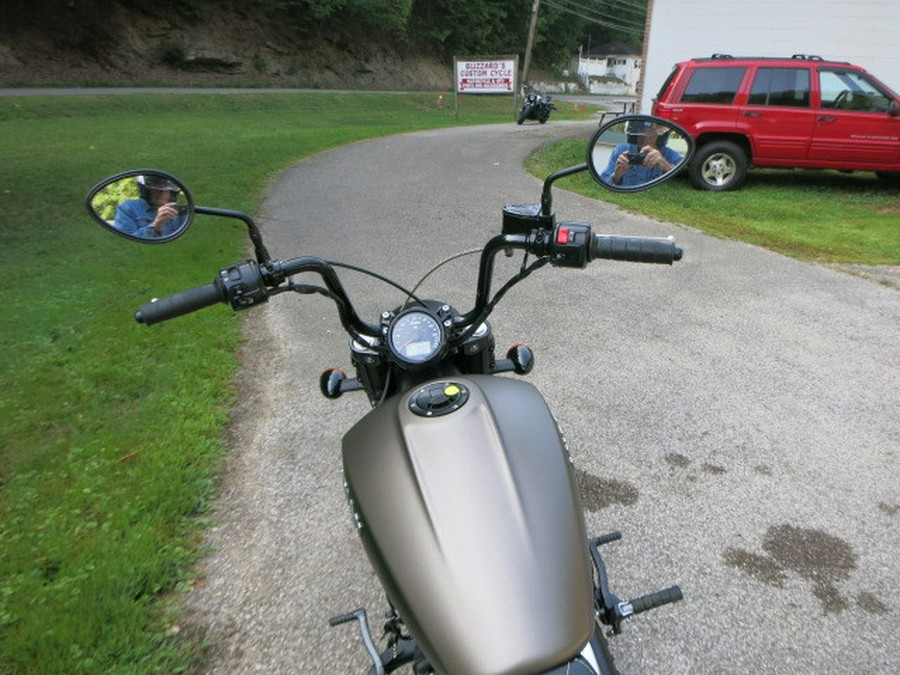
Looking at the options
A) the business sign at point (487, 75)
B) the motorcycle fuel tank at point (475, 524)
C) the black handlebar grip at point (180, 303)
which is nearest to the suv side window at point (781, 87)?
the motorcycle fuel tank at point (475, 524)

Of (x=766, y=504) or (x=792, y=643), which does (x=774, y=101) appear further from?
(x=792, y=643)

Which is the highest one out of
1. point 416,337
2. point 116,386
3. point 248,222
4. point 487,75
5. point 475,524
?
point 248,222

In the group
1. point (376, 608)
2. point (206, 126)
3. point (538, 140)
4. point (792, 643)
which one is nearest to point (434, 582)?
point (376, 608)

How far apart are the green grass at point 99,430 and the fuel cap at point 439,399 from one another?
145 cm

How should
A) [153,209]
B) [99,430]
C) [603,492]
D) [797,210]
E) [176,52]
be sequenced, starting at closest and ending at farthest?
[153,209], [603,492], [99,430], [797,210], [176,52]

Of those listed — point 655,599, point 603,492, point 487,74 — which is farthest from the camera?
point 487,74

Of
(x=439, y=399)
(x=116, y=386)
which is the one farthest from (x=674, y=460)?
(x=116, y=386)

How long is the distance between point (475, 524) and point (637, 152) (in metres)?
1.33

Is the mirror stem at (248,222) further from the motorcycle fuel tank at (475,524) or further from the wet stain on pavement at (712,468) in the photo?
the wet stain on pavement at (712,468)

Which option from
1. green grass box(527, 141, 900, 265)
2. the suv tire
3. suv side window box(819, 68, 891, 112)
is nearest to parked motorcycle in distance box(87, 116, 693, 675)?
green grass box(527, 141, 900, 265)

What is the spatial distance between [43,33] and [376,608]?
114ft

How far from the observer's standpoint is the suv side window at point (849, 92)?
8625 mm

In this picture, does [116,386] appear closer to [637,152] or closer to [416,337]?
[416,337]

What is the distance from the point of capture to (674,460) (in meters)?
3.15
